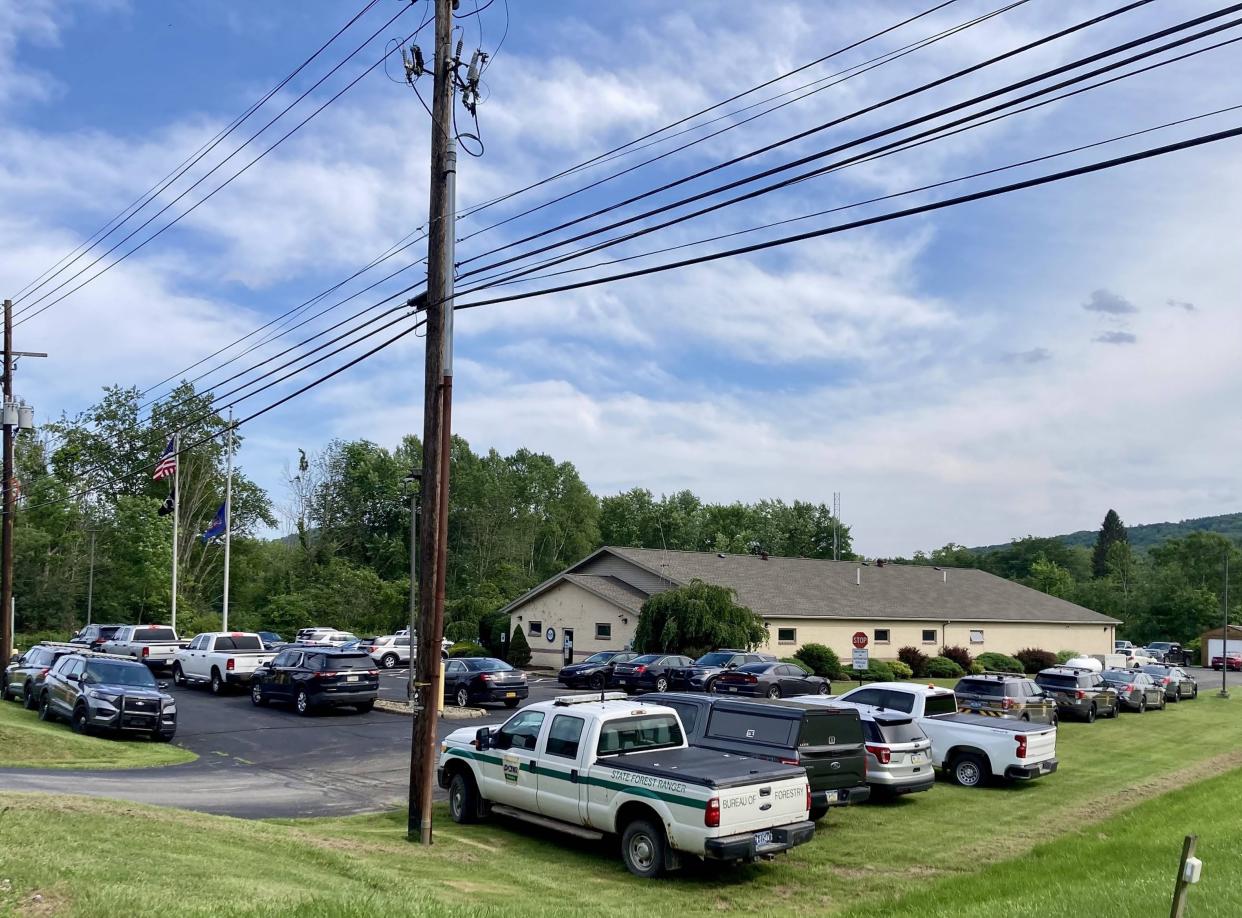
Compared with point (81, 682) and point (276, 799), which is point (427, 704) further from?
point (81, 682)

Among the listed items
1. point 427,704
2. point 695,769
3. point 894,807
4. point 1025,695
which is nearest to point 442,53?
point 427,704

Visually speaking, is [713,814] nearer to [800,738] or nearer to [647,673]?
[800,738]

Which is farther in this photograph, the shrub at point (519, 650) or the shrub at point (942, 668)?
the shrub at point (519, 650)

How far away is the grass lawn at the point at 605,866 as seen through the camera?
27.2 feet

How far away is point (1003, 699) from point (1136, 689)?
14448mm

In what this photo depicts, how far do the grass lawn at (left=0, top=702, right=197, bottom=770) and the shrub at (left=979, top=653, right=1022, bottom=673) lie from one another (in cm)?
3787

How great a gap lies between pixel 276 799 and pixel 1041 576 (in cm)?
12513

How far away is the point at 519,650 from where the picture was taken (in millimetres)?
50094

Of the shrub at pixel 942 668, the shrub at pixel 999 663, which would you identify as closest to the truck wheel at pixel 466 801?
the shrub at pixel 942 668

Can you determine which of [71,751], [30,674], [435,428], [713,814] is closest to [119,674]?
[71,751]

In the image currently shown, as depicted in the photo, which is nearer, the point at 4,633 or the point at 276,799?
the point at 276,799

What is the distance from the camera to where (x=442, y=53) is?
1478 cm

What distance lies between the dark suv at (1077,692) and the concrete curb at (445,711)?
1670 centimetres

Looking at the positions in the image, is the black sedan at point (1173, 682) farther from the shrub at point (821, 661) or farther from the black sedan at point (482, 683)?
the black sedan at point (482, 683)
